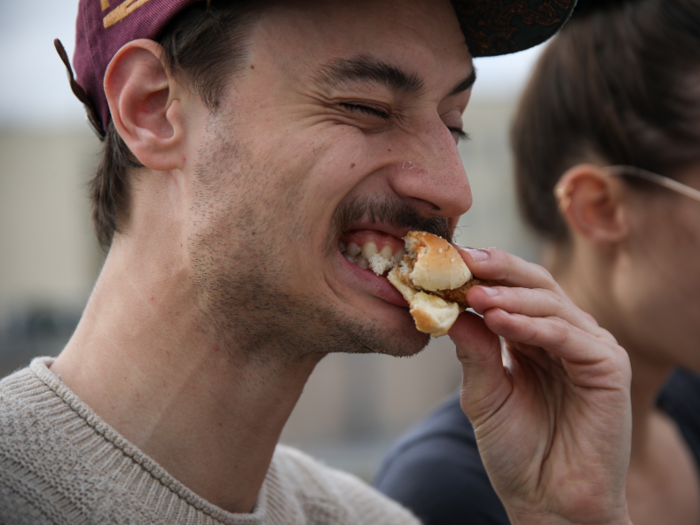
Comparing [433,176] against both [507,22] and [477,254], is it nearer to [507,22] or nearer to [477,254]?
[477,254]

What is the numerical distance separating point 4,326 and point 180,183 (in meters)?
21.7

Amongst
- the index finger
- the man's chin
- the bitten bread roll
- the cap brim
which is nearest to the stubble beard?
the man's chin

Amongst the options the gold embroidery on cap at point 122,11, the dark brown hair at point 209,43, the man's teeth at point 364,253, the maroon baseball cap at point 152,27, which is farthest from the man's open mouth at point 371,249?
the gold embroidery on cap at point 122,11

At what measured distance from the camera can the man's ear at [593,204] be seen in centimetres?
317

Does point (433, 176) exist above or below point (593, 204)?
above

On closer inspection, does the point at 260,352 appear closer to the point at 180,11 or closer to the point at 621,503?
the point at 180,11

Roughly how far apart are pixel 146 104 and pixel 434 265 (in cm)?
103

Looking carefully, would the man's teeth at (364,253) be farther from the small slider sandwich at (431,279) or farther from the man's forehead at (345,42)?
the man's forehead at (345,42)

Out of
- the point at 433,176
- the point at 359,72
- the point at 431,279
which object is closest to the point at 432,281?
the point at 431,279

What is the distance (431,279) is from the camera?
1.82 metres

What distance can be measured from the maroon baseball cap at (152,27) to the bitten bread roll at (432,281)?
0.88 m

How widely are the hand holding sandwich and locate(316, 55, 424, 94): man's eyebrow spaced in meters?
0.58

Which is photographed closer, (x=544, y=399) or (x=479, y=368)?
(x=479, y=368)

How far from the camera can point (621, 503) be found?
213 cm
